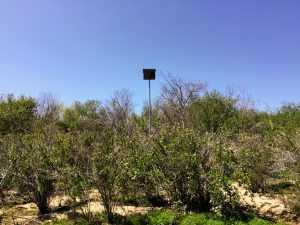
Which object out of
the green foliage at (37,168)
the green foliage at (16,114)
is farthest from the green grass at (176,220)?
the green foliage at (16,114)

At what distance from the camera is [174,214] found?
1093cm

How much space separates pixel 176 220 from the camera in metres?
10.6

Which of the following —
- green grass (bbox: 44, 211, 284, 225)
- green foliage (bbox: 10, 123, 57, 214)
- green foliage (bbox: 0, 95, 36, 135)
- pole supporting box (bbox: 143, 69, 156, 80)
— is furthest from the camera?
green foliage (bbox: 0, 95, 36, 135)

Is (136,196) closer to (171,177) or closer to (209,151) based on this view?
(171,177)

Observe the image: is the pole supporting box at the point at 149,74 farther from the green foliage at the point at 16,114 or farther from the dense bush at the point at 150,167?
the green foliage at the point at 16,114

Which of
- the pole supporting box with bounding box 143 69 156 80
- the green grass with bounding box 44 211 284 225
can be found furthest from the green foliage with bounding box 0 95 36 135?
the green grass with bounding box 44 211 284 225

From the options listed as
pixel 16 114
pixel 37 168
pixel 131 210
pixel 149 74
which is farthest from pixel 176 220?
pixel 16 114

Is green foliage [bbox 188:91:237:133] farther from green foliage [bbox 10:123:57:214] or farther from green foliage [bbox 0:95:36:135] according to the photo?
green foliage [bbox 10:123:57:214]

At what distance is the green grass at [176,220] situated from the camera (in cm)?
1009

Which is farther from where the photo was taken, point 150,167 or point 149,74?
point 149,74

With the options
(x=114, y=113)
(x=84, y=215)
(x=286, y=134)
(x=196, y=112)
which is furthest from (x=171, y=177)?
(x=114, y=113)

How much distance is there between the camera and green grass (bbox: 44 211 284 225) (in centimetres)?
1009

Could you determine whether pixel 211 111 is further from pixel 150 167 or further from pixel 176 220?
pixel 176 220

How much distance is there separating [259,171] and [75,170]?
23.7ft
